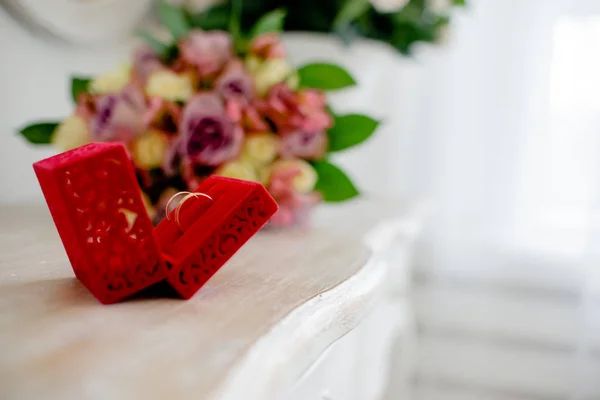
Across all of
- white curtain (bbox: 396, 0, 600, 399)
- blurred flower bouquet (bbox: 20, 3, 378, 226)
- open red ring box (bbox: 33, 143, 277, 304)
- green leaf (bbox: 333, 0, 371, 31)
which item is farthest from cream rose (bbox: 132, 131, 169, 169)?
white curtain (bbox: 396, 0, 600, 399)

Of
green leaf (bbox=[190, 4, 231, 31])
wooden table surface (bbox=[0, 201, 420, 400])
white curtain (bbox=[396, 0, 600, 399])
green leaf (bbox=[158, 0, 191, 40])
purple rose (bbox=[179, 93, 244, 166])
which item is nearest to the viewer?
wooden table surface (bbox=[0, 201, 420, 400])

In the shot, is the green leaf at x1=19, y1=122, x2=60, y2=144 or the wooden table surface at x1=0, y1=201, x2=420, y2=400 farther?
the green leaf at x1=19, y1=122, x2=60, y2=144

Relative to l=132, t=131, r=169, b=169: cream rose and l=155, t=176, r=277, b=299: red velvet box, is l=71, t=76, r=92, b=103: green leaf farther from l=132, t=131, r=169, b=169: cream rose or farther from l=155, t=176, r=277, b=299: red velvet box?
l=155, t=176, r=277, b=299: red velvet box

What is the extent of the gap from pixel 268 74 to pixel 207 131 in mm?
101

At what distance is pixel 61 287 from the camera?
38cm

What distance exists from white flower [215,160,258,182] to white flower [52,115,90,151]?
14cm

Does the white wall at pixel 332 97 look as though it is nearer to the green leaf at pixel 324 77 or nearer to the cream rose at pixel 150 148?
the green leaf at pixel 324 77

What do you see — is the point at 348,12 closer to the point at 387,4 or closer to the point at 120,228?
the point at 387,4

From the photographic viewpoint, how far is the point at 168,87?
60cm

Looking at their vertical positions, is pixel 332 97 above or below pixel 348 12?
below

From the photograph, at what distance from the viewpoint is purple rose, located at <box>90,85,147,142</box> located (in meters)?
Result: 0.59

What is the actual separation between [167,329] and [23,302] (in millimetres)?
95

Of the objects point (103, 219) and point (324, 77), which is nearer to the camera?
point (103, 219)

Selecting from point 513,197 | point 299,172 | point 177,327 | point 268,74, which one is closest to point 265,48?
point 268,74
